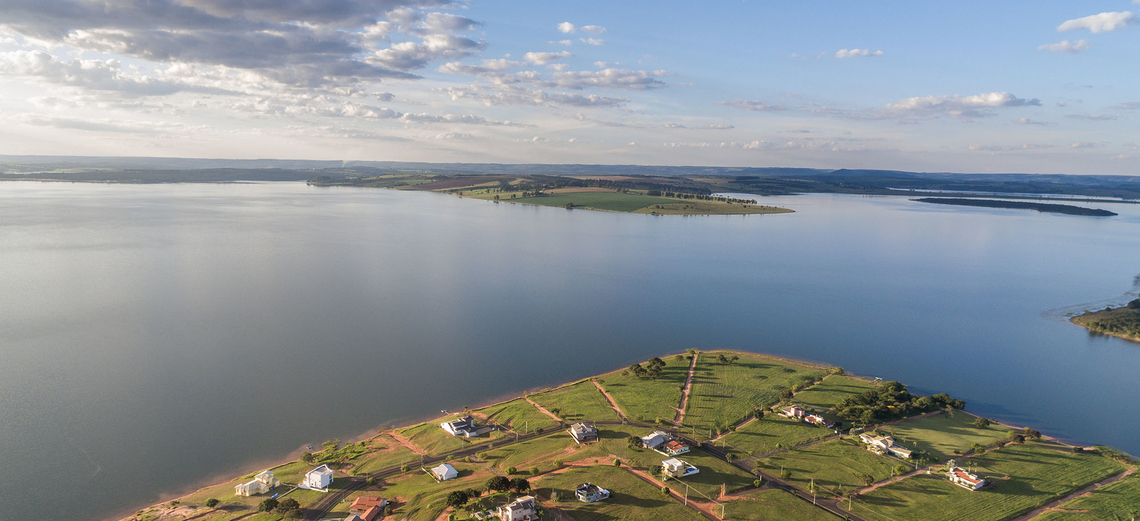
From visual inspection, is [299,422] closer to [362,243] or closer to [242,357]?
[242,357]

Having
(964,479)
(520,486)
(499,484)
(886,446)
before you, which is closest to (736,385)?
(886,446)

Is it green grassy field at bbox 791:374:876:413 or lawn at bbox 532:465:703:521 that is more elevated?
green grassy field at bbox 791:374:876:413

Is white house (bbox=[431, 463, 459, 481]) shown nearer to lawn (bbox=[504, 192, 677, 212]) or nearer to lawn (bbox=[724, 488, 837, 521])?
lawn (bbox=[724, 488, 837, 521])

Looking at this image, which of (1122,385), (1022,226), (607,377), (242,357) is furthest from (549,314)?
(1022,226)

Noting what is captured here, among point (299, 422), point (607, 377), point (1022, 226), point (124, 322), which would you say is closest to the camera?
point (299, 422)

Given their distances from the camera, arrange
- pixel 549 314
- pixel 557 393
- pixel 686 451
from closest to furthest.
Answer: pixel 686 451 < pixel 557 393 < pixel 549 314

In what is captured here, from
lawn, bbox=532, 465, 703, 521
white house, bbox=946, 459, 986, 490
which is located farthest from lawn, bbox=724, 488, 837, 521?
white house, bbox=946, 459, 986, 490
